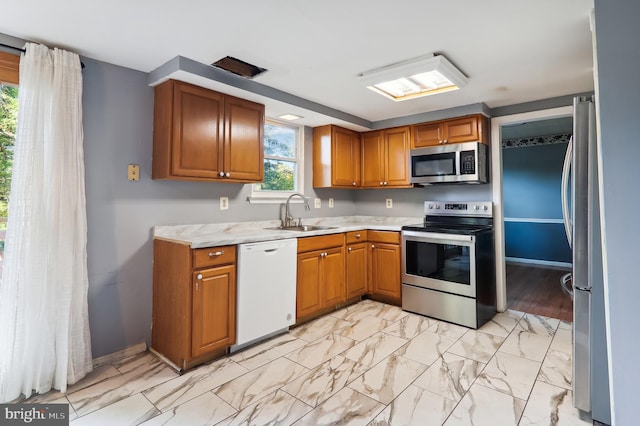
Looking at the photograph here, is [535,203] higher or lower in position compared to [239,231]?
higher

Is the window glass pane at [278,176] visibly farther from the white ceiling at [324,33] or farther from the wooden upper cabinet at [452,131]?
the wooden upper cabinet at [452,131]

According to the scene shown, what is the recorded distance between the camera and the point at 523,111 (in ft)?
10.8

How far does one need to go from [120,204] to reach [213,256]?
2.67 ft

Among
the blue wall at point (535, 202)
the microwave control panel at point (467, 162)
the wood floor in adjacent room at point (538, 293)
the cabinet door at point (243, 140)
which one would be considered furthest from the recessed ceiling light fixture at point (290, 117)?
the blue wall at point (535, 202)

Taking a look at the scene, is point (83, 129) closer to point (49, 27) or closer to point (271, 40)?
point (49, 27)

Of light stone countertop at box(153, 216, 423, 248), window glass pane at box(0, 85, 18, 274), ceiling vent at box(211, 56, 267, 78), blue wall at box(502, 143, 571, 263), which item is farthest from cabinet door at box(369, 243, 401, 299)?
blue wall at box(502, 143, 571, 263)

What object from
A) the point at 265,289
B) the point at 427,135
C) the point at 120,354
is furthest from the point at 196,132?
the point at 427,135

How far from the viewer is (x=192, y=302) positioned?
2205mm

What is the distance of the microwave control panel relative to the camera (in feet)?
10.7

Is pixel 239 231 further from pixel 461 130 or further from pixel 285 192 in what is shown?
pixel 461 130

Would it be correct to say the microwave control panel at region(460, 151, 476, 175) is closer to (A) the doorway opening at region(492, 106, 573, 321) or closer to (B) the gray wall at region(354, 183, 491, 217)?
(B) the gray wall at region(354, 183, 491, 217)

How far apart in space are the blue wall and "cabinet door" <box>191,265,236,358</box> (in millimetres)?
5719

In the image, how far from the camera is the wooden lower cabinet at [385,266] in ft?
11.7

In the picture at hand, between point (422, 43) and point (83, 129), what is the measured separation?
2335 millimetres
